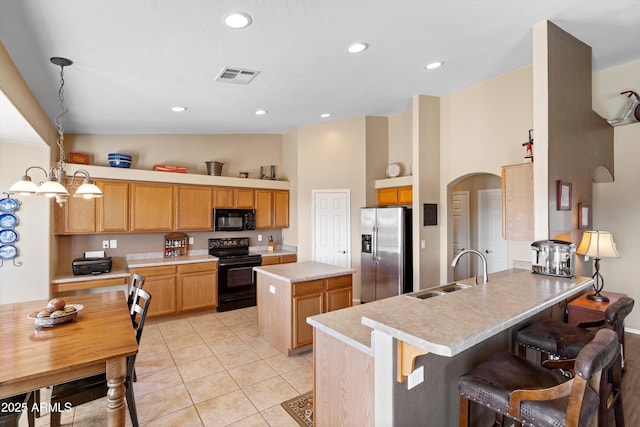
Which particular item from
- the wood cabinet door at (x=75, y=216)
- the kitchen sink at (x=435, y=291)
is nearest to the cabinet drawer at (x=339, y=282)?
the kitchen sink at (x=435, y=291)

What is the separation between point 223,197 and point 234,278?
54.0 inches

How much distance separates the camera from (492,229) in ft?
18.0

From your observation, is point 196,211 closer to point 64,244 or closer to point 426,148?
point 64,244

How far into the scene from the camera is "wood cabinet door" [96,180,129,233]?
4.43 m

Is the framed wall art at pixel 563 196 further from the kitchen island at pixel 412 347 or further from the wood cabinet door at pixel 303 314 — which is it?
the wood cabinet door at pixel 303 314

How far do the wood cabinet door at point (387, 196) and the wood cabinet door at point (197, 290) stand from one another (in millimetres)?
2913

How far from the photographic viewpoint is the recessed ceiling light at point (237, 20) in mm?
2227

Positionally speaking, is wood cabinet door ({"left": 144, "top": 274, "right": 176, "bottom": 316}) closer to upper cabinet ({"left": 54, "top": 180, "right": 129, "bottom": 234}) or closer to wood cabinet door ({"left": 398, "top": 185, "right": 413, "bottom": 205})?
upper cabinet ({"left": 54, "top": 180, "right": 129, "bottom": 234})

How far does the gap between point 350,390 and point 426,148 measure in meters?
3.58

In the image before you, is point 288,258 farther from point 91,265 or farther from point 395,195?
point 91,265

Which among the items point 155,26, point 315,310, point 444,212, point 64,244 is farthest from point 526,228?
point 64,244

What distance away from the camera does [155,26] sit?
2.28 meters

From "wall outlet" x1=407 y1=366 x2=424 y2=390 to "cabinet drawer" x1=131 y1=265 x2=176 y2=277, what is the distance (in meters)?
4.00

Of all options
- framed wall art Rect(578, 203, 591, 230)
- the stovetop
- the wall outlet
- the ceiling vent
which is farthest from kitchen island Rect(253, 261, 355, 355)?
framed wall art Rect(578, 203, 591, 230)
